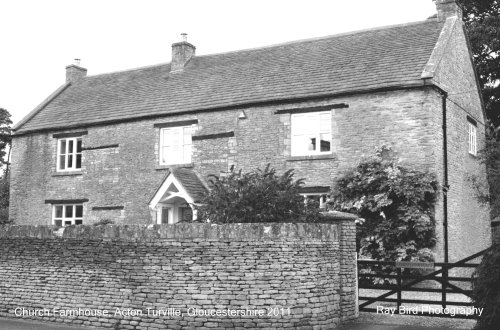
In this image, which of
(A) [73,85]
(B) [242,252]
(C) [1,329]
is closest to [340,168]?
→ (B) [242,252]

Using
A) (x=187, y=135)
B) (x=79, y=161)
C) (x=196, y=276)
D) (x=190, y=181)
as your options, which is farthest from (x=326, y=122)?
(x=79, y=161)

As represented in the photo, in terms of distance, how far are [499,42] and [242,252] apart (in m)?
23.0

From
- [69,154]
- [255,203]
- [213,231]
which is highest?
[69,154]

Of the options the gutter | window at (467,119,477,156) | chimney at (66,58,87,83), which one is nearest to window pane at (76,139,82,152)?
chimney at (66,58,87,83)

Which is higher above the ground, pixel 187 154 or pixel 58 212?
pixel 187 154

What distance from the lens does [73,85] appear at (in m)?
30.4

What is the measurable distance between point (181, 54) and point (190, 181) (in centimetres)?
776

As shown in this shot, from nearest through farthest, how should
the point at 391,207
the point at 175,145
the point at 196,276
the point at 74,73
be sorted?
1. the point at 196,276
2. the point at 391,207
3. the point at 175,145
4. the point at 74,73

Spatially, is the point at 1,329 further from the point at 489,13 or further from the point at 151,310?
the point at 489,13

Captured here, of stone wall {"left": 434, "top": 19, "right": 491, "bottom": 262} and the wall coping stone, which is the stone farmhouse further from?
the wall coping stone

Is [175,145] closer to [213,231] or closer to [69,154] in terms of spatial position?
[69,154]

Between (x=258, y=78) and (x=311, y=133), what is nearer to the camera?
(x=311, y=133)

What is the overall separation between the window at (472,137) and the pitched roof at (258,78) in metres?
3.88

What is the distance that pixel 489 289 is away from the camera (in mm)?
9469
